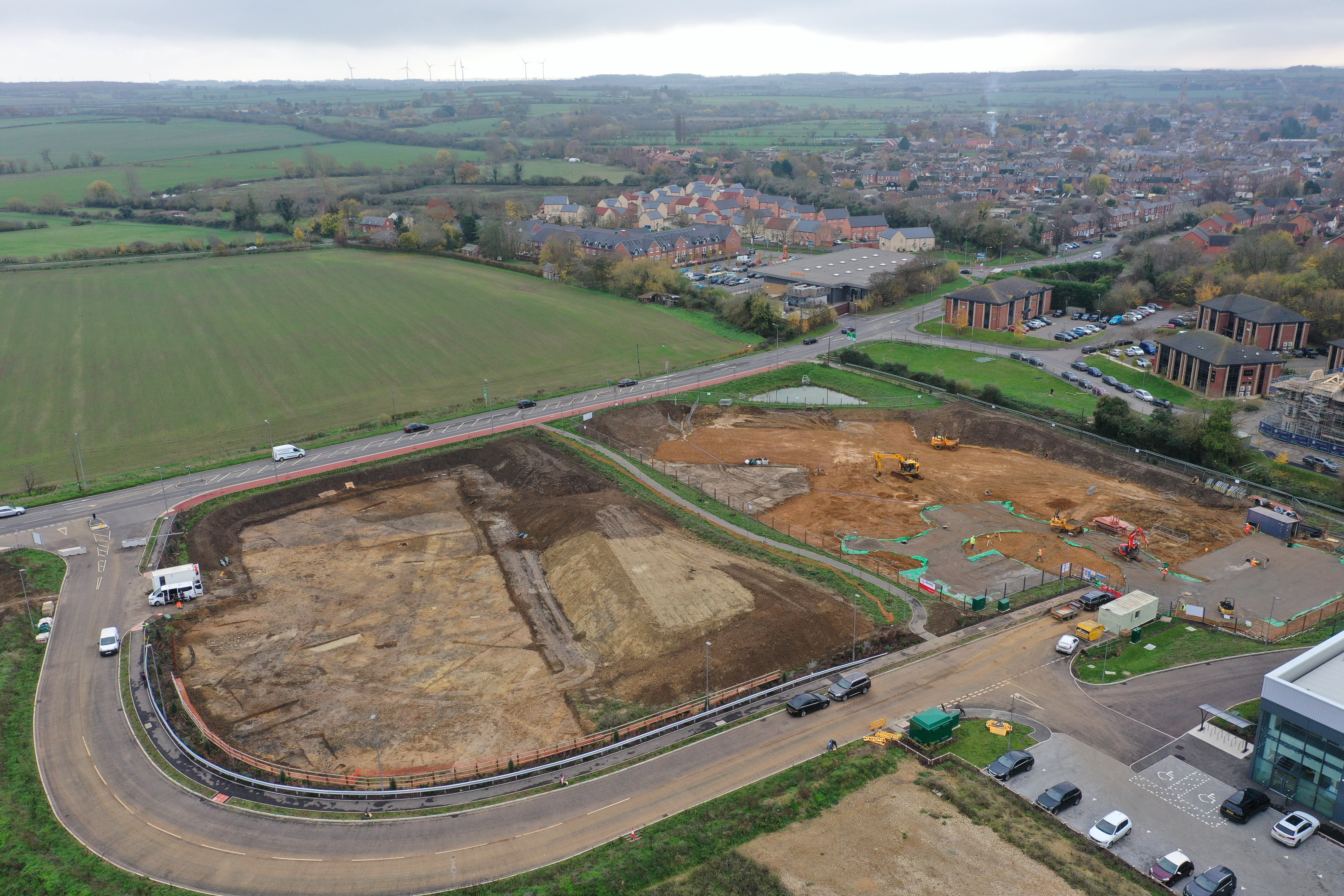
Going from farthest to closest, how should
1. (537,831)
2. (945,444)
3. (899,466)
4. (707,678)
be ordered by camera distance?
(945,444) → (899,466) → (707,678) → (537,831)

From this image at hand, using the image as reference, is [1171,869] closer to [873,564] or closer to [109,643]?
[873,564]

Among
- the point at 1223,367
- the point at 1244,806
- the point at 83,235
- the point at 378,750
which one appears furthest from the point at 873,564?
the point at 83,235

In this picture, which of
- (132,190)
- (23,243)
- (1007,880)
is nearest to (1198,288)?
(1007,880)

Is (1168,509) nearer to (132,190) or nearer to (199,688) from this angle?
(199,688)

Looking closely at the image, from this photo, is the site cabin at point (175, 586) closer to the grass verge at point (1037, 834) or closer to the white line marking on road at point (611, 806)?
the white line marking on road at point (611, 806)

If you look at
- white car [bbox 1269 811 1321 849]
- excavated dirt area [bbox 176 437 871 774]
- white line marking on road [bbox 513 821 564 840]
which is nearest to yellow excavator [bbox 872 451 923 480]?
excavated dirt area [bbox 176 437 871 774]

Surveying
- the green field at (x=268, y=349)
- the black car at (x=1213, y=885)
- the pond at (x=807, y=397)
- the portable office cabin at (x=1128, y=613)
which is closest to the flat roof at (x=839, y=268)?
the green field at (x=268, y=349)

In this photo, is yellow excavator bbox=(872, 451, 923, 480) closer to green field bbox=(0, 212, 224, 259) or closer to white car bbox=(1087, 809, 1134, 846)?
white car bbox=(1087, 809, 1134, 846)
